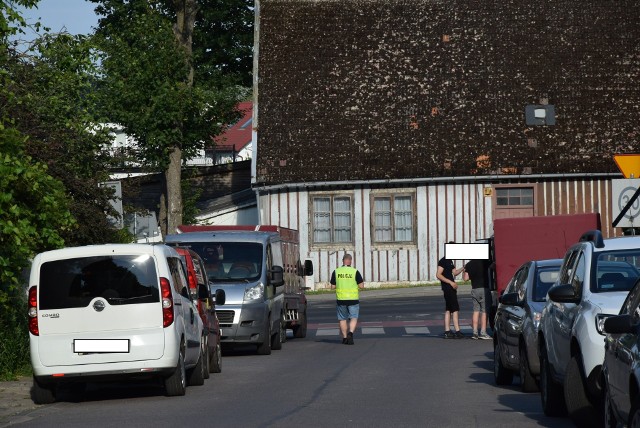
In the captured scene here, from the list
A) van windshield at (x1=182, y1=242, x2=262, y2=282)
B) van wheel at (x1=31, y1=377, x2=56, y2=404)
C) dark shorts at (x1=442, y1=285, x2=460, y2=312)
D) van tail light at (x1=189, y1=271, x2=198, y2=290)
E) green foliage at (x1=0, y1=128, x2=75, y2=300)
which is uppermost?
green foliage at (x1=0, y1=128, x2=75, y2=300)

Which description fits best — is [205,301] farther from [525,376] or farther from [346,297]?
[346,297]

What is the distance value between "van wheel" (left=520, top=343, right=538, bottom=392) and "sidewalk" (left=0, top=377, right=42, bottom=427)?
5.77 m

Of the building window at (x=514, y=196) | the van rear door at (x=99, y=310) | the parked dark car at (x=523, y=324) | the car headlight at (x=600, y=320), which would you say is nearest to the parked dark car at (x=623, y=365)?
the car headlight at (x=600, y=320)

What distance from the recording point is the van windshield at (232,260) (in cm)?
2420

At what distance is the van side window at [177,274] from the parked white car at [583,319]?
4.76 metres

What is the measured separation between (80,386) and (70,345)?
1.72 m

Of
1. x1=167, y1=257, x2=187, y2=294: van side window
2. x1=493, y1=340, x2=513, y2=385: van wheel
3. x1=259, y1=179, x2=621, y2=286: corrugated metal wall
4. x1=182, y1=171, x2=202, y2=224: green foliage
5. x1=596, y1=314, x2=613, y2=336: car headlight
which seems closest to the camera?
x1=596, y1=314, x2=613, y2=336: car headlight

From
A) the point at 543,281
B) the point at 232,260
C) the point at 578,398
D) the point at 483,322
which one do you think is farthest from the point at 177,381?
the point at 483,322

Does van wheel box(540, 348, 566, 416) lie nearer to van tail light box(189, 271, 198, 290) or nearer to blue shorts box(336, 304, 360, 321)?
van tail light box(189, 271, 198, 290)

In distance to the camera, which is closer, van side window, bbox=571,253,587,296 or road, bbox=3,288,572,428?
van side window, bbox=571,253,587,296

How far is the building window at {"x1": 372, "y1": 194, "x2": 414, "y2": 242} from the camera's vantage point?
45.6m

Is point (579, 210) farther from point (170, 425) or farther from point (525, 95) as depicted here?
point (170, 425)

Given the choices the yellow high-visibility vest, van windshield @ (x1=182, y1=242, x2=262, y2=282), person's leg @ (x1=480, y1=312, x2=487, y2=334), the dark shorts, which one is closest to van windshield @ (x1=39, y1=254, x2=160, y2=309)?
van windshield @ (x1=182, y1=242, x2=262, y2=282)

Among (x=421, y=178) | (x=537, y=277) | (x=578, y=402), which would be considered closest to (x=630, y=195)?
(x=537, y=277)
